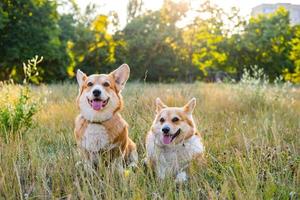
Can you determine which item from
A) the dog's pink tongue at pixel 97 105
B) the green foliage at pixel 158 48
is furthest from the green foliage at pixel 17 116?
the green foliage at pixel 158 48

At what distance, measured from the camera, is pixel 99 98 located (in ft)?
12.9

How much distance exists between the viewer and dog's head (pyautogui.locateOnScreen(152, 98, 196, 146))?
374 cm

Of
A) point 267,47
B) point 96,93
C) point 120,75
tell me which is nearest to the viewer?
point 96,93

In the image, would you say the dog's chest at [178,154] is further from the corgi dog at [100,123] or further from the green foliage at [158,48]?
the green foliage at [158,48]

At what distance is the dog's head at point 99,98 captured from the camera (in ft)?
12.9

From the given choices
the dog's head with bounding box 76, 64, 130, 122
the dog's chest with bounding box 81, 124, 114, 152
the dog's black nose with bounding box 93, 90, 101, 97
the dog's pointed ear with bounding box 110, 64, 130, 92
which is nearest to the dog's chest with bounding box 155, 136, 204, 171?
the dog's chest with bounding box 81, 124, 114, 152

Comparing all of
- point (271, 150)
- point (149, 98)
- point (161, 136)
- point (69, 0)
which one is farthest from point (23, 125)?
point (69, 0)

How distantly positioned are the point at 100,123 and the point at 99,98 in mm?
273

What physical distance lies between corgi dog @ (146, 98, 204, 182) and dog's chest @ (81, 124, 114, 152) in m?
0.45

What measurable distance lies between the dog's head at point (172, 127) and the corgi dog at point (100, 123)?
421mm

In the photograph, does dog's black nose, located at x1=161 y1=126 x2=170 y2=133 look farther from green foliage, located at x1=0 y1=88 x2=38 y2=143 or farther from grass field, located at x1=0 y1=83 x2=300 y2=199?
green foliage, located at x1=0 y1=88 x2=38 y2=143

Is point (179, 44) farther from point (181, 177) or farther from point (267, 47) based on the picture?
point (181, 177)

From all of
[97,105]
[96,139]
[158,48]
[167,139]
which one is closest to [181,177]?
[167,139]

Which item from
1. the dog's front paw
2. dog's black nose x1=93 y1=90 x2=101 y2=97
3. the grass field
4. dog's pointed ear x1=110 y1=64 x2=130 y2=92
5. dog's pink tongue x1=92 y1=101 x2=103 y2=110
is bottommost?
the dog's front paw
